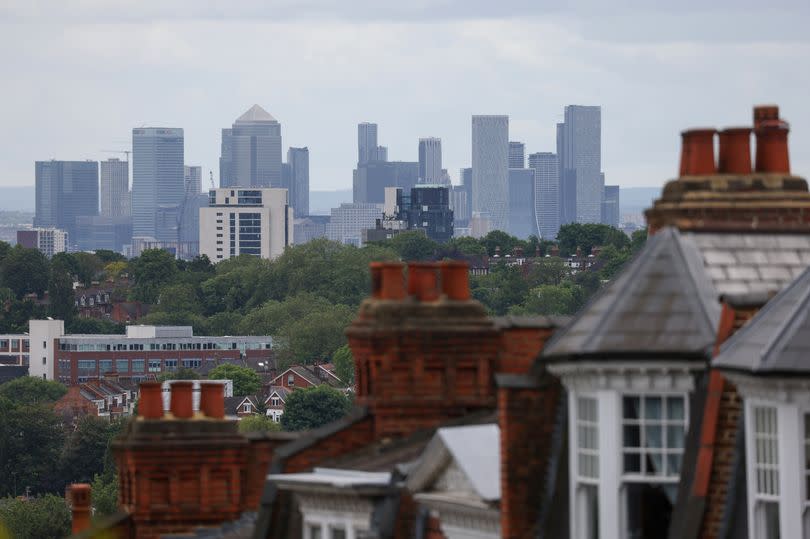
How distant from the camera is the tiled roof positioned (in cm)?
2414

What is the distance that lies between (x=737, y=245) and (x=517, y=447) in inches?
97.7

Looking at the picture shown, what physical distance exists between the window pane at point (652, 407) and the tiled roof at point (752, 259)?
130 cm

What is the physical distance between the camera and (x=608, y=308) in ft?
75.8

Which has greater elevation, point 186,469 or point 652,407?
point 652,407

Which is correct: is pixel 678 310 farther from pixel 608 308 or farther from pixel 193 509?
pixel 193 509

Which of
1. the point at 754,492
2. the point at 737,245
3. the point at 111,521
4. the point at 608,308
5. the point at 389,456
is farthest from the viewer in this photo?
the point at 111,521

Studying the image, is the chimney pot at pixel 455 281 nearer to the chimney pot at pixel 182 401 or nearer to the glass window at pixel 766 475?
the chimney pot at pixel 182 401

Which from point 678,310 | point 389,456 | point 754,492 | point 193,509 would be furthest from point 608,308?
point 193,509

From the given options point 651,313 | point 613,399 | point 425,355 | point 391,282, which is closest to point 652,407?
point 613,399

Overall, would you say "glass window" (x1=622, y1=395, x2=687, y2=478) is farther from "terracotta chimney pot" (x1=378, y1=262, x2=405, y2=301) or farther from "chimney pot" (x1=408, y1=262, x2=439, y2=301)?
"terracotta chimney pot" (x1=378, y1=262, x2=405, y2=301)

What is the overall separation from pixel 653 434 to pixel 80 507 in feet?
47.9

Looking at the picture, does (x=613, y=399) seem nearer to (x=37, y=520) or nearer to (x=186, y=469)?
(x=186, y=469)

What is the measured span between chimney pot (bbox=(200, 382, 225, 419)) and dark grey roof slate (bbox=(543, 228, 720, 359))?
9.20m

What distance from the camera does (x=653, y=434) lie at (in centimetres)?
2267
